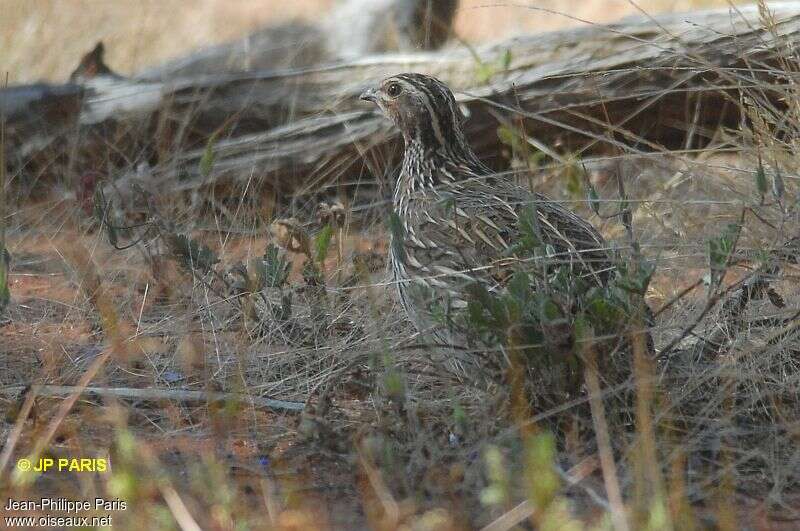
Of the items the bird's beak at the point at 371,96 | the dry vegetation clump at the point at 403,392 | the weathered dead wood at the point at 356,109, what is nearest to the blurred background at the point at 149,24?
the weathered dead wood at the point at 356,109

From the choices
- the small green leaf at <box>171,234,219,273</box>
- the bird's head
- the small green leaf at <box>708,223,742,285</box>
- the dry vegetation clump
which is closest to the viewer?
the dry vegetation clump

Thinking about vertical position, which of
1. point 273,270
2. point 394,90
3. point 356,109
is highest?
point 356,109

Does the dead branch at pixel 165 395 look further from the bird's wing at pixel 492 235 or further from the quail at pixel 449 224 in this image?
the bird's wing at pixel 492 235

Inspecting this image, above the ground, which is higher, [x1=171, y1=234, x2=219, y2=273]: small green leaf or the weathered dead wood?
the weathered dead wood

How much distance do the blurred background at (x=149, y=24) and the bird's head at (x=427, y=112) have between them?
2872 mm

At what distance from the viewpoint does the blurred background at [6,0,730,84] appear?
902 centimetres

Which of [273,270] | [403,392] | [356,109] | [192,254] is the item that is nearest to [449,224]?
[273,270]

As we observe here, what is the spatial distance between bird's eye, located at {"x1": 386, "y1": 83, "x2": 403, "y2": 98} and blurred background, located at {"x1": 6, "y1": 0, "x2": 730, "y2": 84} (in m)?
2.81

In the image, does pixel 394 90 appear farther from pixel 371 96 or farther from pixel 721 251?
A: pixel 721 251

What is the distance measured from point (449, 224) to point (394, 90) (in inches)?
40.5

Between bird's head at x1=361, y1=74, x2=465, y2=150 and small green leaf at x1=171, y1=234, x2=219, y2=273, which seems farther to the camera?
bird's head at x1=361, y1=74, x2=465, y2=150

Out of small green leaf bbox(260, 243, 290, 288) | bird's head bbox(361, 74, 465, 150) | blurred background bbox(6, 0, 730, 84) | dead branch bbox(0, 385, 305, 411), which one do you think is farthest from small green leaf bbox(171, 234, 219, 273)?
blurred background bbox(6, 0, 730, 84)

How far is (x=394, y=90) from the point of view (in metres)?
5.23

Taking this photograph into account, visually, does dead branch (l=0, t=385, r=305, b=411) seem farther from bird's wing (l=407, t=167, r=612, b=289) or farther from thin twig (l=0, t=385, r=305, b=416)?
bird's wing (l=407, t=167, r=612, b=289)
